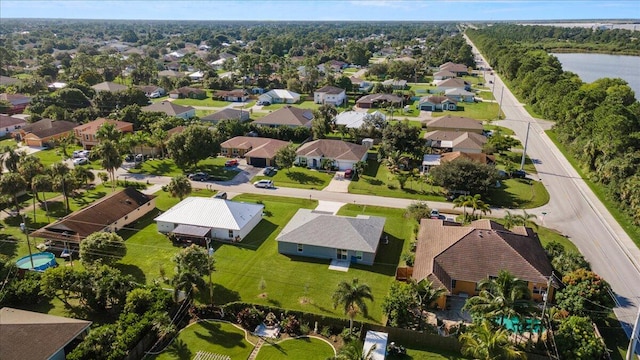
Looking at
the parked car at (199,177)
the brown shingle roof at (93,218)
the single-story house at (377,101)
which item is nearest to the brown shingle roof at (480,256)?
the brown shingle roof at (93,218)

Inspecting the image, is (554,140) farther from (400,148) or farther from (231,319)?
(231,319)

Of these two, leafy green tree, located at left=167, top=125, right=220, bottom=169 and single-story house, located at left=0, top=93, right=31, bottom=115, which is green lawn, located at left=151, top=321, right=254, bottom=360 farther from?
single-story house, located at left=0, top=93, right=31, bottom=115

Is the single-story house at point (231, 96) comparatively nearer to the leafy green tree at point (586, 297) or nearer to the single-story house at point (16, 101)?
the single-story house at point (16, 101)

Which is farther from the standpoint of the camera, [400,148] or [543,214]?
[400,148]

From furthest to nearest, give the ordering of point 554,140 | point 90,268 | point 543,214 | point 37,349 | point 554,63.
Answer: point 554,63 < point 554,140 < point 543,214 < point 90,268 < point 37,349

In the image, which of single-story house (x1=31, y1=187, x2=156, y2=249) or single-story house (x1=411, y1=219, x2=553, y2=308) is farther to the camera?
single-story house (x1=31, y1=187, x2=156, y2=249)

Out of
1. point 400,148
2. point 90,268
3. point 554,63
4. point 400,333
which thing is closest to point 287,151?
point 400,148

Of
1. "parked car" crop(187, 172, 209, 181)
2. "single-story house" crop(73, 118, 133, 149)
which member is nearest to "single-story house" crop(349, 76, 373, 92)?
"single-story house" crop(73, 118, 133, 149)
